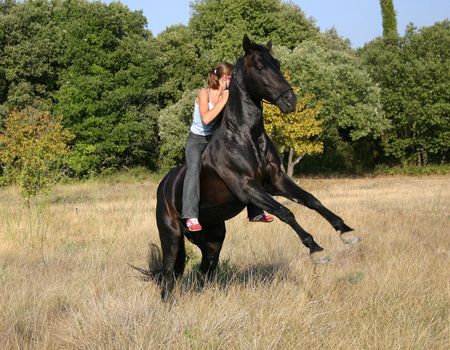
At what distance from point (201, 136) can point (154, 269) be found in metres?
1.86

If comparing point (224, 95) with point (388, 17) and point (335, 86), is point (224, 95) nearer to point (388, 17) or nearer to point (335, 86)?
point (335, 86)

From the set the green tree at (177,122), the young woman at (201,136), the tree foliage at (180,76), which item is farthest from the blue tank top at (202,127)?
the green tree at (177,122)

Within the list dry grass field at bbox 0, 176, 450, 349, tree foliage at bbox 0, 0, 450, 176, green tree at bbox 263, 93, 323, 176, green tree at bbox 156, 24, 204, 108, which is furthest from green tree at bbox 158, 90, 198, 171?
dry grass field at bbox 0, 176, 450, 349

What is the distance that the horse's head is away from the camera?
4.64 m

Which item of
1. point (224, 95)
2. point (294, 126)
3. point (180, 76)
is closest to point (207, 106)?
point (224, 95)

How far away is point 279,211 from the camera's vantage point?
4.66 meters

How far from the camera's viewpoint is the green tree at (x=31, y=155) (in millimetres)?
15102

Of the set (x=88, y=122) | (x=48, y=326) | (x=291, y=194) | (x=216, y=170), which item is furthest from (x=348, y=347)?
(x=88, y=122)

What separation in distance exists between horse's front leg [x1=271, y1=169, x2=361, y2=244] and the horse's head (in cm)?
64

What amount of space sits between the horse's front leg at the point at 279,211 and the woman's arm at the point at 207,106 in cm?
86

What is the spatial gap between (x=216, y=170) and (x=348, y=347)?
1.97 m

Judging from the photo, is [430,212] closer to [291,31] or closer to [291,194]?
[291,194]

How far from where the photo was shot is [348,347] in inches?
155

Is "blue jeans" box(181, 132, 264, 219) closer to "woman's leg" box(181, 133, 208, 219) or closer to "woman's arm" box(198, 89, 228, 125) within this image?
"woman's leg" box(181, 133, 208, 219)
